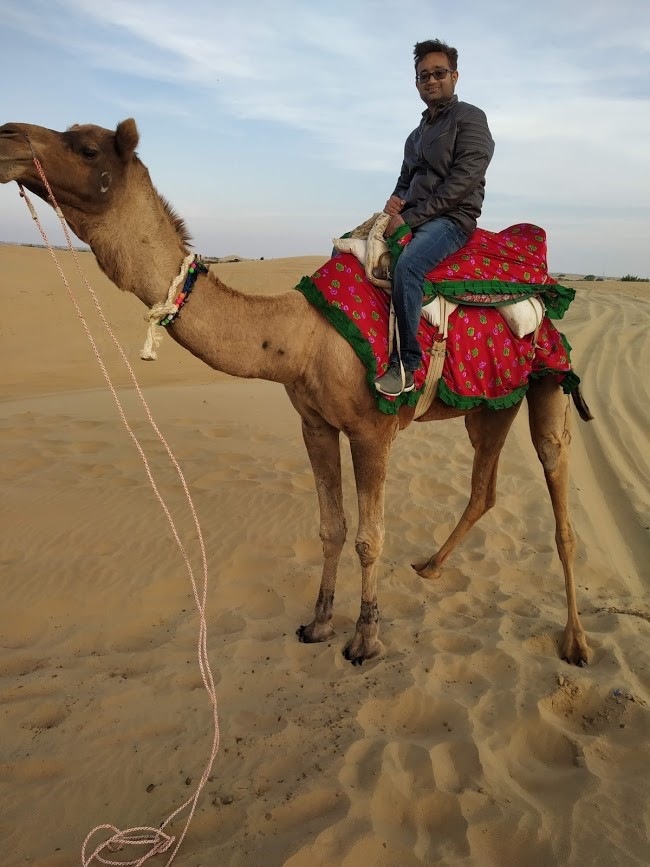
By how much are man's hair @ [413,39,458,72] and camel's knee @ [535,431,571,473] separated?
2.31m

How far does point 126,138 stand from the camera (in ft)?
8.64

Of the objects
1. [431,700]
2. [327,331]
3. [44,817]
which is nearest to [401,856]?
[431,700]

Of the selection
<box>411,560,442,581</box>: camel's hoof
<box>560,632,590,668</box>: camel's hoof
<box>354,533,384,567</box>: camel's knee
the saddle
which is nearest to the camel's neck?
the saddle

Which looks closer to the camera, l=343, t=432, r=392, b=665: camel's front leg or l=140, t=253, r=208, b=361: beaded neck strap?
l=140, t=253, r=208, b=361: beaded neck strap

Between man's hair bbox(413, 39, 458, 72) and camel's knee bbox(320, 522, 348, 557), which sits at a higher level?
man's hair bbox(413, 39, 458, 72)

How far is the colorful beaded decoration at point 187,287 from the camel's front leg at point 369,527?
3.80 feet

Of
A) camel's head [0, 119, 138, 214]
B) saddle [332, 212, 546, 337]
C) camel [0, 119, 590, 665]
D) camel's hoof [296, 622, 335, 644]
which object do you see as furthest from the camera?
camel's hoof [296, 622, 335, 644]

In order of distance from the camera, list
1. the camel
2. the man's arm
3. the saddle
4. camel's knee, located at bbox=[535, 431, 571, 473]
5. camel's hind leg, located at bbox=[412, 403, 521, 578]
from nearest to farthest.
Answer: the camel → the saddle → the man's arm → camel's knee, located at bbox=[535, 431, 571, 473] → camel's hind leg, located at bbox=[412, 403, 521, 578]

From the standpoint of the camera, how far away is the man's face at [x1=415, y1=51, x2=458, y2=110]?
11.8ft

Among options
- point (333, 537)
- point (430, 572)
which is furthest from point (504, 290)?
point (430, 572)

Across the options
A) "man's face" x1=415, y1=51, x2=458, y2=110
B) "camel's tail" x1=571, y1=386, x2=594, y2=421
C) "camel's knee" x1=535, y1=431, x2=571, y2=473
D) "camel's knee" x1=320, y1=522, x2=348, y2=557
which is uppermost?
"man's face" x1=415, y1=51, x2=458, y2=110

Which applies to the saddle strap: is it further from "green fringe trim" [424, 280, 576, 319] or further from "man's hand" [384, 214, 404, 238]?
"man's hand" [384, 214, 404, 238]

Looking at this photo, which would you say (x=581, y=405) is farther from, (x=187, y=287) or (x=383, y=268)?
(x=187, y=287)

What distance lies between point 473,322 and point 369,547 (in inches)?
56.8
